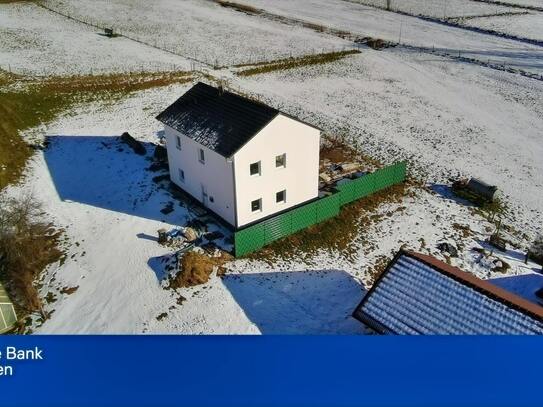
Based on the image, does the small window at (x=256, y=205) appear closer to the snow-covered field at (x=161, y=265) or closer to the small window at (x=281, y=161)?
the small window at (x=281, y=161)

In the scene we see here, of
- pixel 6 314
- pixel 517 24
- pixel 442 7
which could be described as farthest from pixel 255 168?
pixel 442 7

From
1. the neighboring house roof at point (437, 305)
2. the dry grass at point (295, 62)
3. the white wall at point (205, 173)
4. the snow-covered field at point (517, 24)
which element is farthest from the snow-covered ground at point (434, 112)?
the snow-covered field at point (517, 24)

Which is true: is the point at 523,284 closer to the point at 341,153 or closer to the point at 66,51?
the point at 341,153

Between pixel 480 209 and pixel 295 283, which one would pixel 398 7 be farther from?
pixel 295 283

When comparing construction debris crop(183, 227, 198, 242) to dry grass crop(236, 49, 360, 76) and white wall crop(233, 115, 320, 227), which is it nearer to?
white wall crop(233, 115, 320, 227)

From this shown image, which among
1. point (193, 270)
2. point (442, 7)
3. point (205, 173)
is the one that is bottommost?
point (193, 270)

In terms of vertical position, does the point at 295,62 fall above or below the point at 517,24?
below

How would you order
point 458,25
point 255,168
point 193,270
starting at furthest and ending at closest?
1. point 458,25
2. point 255,168
3. point 193,270

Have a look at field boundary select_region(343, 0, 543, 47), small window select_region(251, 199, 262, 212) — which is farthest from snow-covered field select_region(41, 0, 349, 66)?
small window select_region(251, 199, 262, 212)
